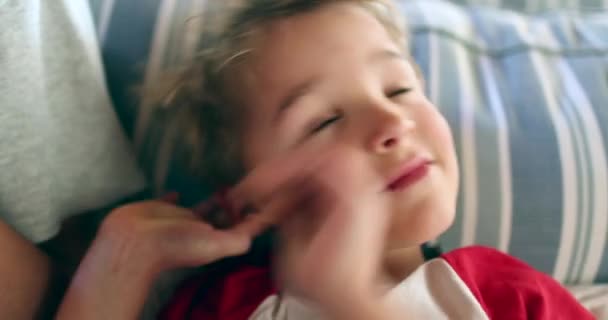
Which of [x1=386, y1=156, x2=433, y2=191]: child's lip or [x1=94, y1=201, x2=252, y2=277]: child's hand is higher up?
[x1=386, y1=156, x2=433, y2=191]: child's lip

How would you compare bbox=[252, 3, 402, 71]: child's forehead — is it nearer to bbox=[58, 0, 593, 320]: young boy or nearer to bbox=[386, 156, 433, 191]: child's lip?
bbox=[58, 0, 593, 320]: young boy

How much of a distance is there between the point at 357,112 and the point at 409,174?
80 mm

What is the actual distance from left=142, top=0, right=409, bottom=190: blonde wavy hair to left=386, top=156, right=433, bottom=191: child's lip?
0.63ft

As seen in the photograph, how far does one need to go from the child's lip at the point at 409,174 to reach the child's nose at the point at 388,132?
0.02 meters

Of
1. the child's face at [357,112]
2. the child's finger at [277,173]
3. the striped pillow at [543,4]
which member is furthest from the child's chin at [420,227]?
the striped pillow at [543,4]

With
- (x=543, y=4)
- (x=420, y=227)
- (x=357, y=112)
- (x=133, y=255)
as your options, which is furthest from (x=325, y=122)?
(x=543, y=4)

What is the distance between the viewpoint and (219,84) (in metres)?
0.68

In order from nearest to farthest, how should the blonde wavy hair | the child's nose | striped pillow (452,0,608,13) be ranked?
the child's nose < the blonde wavy hair < striped pillow (452,0,608,13)

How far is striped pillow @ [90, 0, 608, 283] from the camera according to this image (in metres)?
0.72

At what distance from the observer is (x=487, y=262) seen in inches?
27.0

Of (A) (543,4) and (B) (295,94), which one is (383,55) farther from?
(A) (543,4)

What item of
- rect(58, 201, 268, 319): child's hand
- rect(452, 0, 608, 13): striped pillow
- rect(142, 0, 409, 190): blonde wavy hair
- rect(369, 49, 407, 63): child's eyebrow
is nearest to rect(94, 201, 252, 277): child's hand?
rect(58, 201, 268, 319): child's hand

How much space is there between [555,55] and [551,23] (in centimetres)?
9

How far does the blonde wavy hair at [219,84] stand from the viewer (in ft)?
2.19
